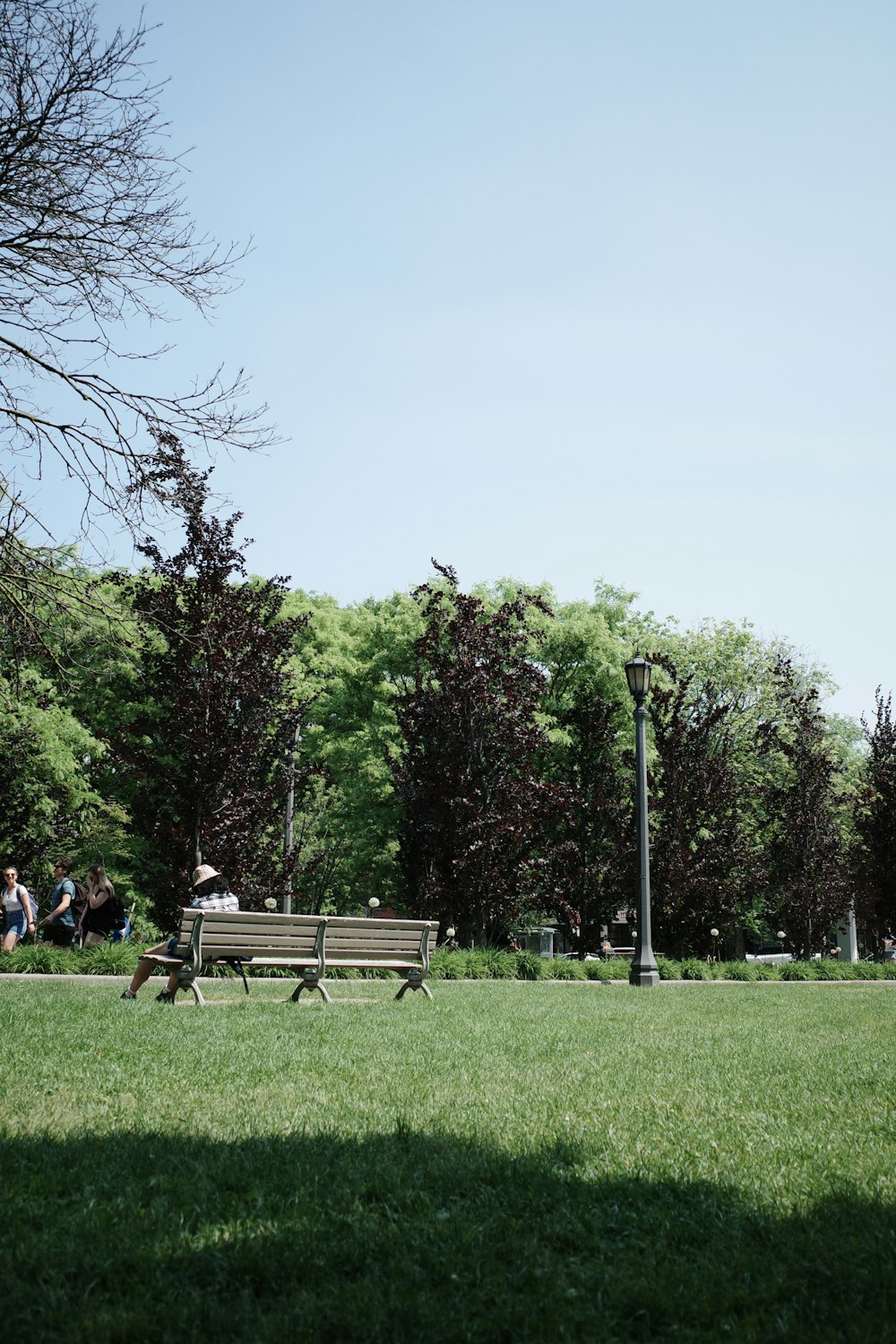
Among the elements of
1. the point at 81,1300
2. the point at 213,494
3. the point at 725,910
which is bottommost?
the point at 81,1300

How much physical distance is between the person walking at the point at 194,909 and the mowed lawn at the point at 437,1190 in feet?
9.20

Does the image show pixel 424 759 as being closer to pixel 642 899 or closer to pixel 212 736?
pixel 212 736

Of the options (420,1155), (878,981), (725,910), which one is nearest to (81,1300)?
(420,1155)

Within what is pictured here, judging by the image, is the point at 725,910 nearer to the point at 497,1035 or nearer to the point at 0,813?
the point at 0,813

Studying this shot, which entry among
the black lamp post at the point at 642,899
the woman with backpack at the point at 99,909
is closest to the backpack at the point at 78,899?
the woman with backpack at the point at 99,909

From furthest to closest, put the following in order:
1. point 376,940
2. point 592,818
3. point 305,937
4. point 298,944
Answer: point 592,818 → point 376,940 → point 305,937 → point 298,944

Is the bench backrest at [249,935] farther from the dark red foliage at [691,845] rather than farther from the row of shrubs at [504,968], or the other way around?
the dark red foliage at [691,845]

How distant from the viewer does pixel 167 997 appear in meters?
11.2

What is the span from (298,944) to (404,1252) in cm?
834

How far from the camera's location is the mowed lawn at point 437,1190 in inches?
128

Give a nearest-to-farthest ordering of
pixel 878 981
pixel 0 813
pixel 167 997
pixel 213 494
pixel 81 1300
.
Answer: pixel 81 1300 → pixel 213 494 → pixel 167 997 → pixel 878 981 → pixel 0 813

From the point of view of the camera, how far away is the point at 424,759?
22578 millimetres

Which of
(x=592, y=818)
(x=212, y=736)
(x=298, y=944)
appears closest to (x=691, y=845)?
(x=592, y=818)

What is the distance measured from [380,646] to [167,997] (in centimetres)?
2479
